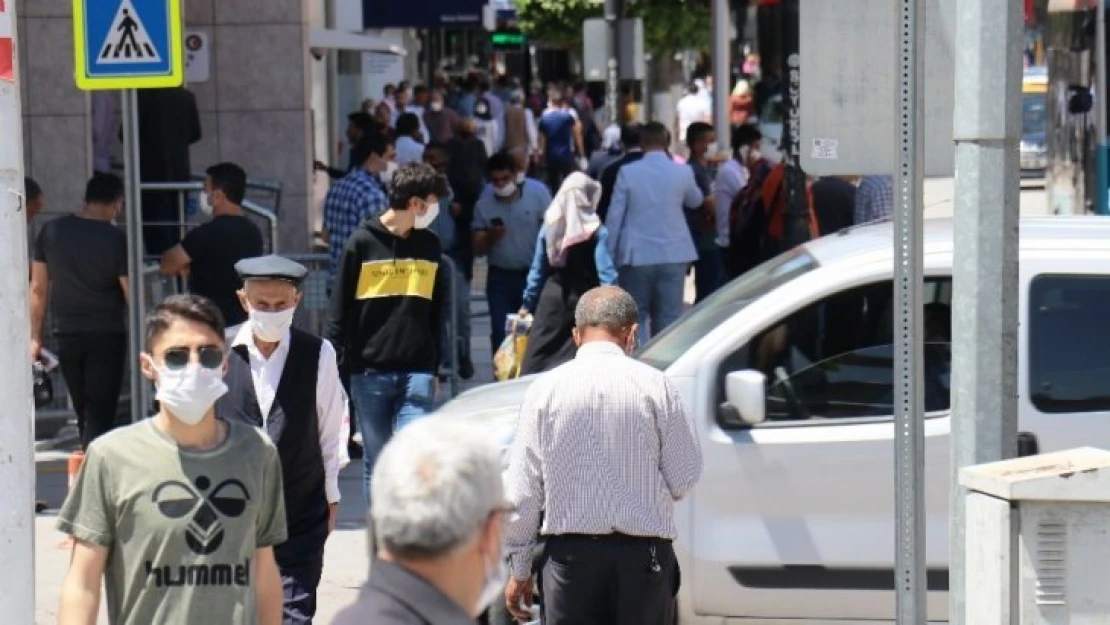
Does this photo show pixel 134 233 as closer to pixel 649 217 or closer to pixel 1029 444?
pixel 1029 444

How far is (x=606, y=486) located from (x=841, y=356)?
1.81 meters

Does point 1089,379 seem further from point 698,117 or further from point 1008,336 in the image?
point 698,117

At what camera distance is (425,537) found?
3.09 meters

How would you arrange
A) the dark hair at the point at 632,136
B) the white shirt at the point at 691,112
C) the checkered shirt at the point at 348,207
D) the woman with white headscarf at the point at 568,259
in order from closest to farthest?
the woman with white headscarf at the point at 568,259
the checkered shirt at the point at 348,207
the dark hair at the point at 632,136
the white shirt at the point at 691,112

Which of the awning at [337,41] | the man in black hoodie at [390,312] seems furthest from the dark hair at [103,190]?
the awning at [337,41]

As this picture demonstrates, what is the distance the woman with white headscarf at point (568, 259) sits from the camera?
471 inches

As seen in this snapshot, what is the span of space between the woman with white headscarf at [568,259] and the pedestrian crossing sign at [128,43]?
3.32 metres

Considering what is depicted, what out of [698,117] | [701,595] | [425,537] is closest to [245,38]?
[701,595]

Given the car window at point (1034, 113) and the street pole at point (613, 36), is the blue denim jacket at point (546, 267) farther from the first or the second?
the car window at point (1034, 113)

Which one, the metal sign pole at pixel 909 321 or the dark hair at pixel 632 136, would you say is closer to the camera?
the metal sign pole at pixel 909 321

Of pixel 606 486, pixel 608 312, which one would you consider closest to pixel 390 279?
pixel 608 312

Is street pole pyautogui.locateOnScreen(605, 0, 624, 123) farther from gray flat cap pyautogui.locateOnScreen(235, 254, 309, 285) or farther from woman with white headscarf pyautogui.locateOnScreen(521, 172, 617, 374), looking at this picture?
gray flat cap pyautogui.locateOnScreen(235, 254, 309, 285)

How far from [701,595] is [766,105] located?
2199 cm

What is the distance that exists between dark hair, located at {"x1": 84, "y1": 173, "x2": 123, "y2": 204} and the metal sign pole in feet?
19.7
